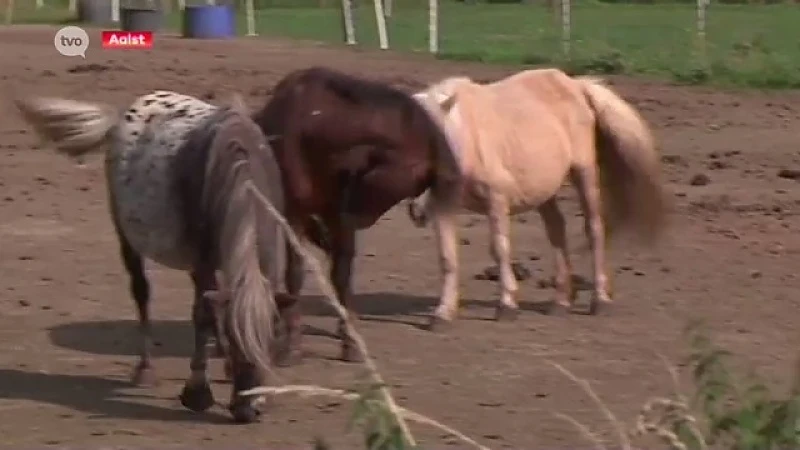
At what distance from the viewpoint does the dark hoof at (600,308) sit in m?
8.50

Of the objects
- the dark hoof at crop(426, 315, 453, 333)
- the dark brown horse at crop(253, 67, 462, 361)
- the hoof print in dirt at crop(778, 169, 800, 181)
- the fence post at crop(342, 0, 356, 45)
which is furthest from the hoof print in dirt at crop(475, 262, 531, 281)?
the fence post at crop(342, 0, 356, 45)

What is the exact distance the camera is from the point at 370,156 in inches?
291

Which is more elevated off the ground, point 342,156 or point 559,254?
point 342,156

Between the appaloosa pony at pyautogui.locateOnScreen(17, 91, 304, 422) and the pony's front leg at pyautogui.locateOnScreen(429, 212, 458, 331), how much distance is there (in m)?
1.59

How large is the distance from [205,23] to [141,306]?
2054cm

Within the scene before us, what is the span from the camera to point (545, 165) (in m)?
8.43

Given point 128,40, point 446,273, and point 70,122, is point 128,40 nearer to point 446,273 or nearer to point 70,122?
point 446,273

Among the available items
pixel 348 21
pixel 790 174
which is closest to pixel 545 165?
pixel 790 174

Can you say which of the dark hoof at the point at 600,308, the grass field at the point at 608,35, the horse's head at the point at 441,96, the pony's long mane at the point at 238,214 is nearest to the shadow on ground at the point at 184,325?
the dark hoof at the point at 600,308

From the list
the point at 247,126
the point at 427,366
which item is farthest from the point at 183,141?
the point at 427,366

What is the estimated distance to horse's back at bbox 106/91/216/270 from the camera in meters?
6.44

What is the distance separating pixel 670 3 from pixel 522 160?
122 feet

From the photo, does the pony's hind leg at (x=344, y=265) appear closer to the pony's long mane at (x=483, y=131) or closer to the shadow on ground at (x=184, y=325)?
the shadow on ground at (x=184, y=325)

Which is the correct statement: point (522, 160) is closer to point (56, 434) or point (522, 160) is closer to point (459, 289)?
point (459, 289)
